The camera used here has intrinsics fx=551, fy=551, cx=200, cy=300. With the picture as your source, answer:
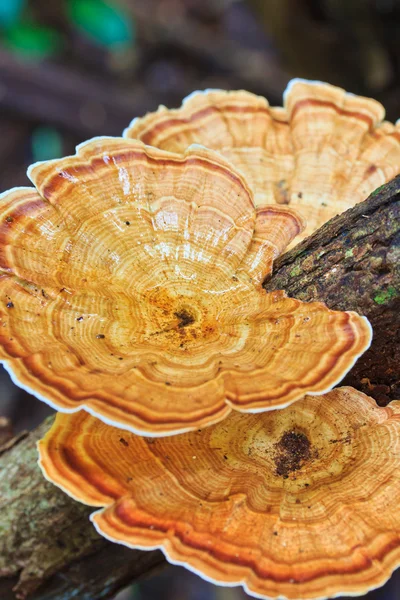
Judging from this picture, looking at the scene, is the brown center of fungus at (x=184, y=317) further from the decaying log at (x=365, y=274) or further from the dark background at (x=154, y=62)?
the dark background at (x=154, y=62)

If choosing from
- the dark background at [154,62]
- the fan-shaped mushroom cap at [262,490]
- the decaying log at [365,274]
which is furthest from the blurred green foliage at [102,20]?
the fan-shaped mushroom cap at [262,490]

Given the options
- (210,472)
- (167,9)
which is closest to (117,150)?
(210,472)

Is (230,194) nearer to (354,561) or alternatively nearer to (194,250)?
(194,250)

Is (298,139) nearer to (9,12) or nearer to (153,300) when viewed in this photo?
(153,300)

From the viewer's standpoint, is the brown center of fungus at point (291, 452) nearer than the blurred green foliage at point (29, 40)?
Yes

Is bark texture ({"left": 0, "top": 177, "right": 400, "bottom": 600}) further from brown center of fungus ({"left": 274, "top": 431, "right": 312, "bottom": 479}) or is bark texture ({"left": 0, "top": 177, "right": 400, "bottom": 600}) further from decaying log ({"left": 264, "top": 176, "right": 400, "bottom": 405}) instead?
brown center of fungus ({"left": 274, "top": 431, "right": 312, "bottom": 479})

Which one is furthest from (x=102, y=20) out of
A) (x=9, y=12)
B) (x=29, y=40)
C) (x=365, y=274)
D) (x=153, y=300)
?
(x=365, y=274)

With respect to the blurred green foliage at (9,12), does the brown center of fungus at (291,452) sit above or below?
below

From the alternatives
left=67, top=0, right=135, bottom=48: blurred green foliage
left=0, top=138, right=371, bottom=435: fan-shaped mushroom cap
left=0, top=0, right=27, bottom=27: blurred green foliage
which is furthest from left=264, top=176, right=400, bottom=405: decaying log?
left=0, top=0, right=27, bottom=27: blurred green foliage
